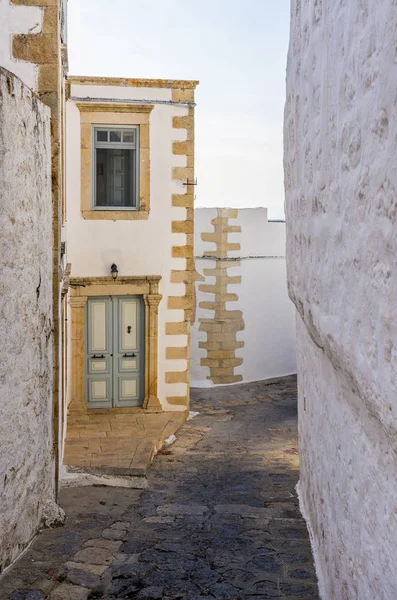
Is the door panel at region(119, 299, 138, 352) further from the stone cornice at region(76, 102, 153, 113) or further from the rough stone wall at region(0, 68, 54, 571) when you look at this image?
the rough stone wall at region(0, 68, 54, 571)

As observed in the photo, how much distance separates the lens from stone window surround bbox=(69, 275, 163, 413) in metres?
12.3

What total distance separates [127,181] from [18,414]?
7391mm

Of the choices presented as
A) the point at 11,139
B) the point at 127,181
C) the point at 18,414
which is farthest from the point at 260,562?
the point at 127,181

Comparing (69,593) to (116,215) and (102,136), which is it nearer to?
(116,215)

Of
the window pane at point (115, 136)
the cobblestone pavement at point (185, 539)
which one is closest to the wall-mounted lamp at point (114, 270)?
the window pane at point (115, 136)

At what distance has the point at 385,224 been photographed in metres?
2.51

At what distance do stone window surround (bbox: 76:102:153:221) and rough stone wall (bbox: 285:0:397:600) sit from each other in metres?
7.03

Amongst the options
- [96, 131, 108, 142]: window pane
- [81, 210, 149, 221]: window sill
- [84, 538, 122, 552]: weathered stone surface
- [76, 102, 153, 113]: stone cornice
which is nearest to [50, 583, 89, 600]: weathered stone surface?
[84, 538, 122, 552]: weathered stone surface

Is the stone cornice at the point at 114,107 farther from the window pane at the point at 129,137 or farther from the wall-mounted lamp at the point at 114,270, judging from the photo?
the wall-mounted lamp at the point at 114,270

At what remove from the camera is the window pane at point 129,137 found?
12.4m

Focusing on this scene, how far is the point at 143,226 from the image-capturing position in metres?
12.5

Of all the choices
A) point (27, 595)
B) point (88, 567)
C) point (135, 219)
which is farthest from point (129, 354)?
point (27, 595)

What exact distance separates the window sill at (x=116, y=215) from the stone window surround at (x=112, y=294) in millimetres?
976

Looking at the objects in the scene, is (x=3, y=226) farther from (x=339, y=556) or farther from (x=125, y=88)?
(x=125, y=88)
